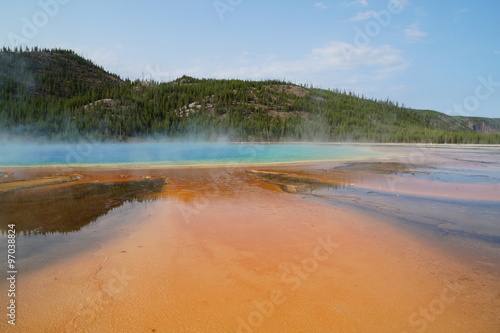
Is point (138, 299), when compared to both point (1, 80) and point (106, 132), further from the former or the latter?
point (1, 80)

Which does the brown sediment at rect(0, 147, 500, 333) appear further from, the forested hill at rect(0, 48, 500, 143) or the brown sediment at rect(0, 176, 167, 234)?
the forested hill at rect(0, 48, 500, 143)

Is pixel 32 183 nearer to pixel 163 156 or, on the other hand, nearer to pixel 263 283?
pixel 263 283

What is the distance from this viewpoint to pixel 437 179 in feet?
47.3

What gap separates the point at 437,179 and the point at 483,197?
167 inches

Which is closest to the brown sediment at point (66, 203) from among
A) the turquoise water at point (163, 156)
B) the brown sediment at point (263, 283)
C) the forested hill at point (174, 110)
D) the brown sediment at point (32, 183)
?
the brown sediment at point (32, 183)

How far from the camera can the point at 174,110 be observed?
97875mm

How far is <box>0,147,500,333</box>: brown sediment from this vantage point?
349 centimetres

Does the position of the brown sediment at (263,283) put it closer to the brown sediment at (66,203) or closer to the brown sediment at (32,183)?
the brown sediment at (66,203)

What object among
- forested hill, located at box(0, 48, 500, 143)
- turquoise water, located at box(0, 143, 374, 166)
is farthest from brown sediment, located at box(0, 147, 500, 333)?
forested hill, located at box(0, 48, 500, 143)

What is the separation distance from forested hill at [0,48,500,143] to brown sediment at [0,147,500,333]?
239ft

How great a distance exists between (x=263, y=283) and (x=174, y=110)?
323 feet

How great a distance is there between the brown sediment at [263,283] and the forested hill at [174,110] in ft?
239

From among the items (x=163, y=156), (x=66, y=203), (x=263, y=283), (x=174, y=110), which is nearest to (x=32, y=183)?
(x=66, y=203)

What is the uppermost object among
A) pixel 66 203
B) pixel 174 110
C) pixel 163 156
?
pixel 174 110
